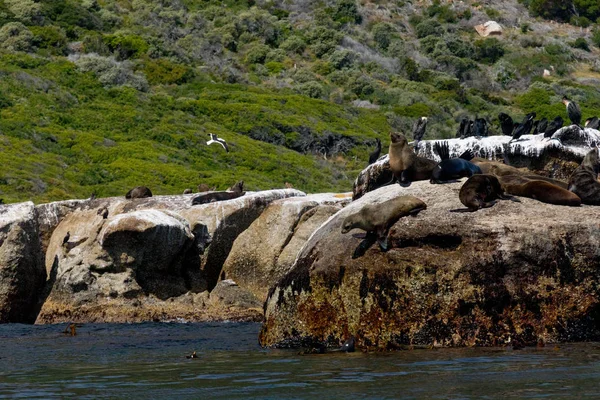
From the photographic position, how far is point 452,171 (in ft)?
49.8

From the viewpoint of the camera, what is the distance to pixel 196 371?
1258cm

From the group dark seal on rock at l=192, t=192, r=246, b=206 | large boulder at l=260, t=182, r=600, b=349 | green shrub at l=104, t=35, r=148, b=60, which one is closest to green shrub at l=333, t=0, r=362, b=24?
green shrub at l=104, t=35, r=148, b=60

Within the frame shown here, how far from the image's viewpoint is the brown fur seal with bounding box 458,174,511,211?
44.9 feet

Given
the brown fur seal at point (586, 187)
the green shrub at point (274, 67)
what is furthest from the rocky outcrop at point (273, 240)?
the green shrub at point (274, 67)

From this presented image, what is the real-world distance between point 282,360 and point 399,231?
232cm

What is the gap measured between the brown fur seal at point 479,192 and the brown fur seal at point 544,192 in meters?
0.58

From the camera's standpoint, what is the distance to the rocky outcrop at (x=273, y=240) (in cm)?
2200

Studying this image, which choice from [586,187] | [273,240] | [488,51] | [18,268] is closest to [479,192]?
[586,187]

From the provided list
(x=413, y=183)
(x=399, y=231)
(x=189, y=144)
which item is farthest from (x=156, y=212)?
(x=189, y=144)

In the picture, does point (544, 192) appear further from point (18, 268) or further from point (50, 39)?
point (50, 39)

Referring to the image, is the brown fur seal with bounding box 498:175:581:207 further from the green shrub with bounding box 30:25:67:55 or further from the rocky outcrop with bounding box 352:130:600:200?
the green shrub with bounding box 30:25:67:55

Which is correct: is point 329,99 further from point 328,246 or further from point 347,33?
point 328,246

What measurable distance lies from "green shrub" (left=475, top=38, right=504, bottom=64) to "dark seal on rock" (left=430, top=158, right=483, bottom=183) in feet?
250

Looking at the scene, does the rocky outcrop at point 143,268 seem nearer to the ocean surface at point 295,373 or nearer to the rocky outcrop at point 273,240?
the rocky outcrop at point 273,240
